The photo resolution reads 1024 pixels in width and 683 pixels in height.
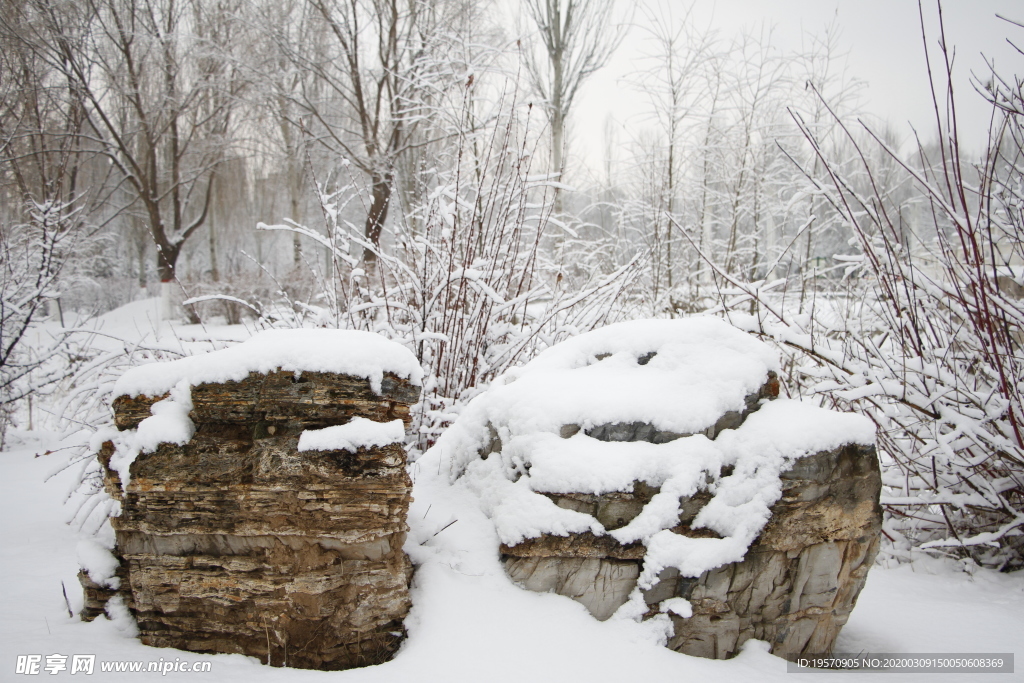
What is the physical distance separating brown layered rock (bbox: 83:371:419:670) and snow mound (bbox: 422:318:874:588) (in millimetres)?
417

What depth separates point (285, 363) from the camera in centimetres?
167

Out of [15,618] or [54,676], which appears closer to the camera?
[54,676]

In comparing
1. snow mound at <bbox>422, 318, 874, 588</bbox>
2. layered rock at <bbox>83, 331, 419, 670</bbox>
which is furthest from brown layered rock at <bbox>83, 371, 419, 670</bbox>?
snow mound at <bbox>422, 318, 874, 588</bbox>

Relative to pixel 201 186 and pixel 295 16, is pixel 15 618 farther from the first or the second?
pixel 201 186

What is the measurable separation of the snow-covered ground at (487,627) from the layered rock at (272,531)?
86 millimetres

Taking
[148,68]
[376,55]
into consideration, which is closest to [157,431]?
[376,55]

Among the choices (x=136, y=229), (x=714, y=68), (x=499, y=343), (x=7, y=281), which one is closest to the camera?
(x=499, y=343)

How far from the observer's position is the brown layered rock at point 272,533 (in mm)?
1631

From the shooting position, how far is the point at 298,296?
1233 centimetres

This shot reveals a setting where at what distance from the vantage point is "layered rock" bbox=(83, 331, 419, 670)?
1.63m

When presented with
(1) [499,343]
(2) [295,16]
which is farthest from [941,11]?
(2) [295,16]

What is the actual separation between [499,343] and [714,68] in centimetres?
476

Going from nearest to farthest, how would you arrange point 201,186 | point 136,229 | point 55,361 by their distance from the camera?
point 55,361, point 136,229, point 201,186
